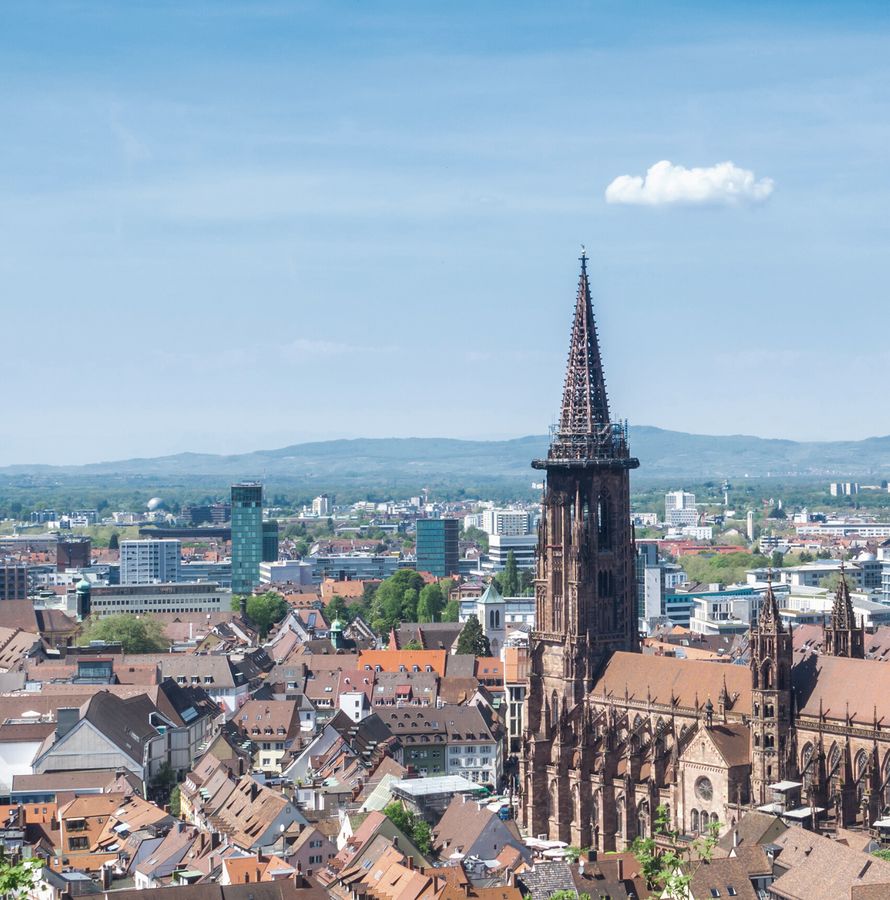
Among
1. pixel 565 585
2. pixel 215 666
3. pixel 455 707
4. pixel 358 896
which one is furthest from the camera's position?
pixel 215 666

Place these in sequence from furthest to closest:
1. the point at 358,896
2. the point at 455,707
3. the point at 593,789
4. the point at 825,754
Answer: the point at 455,707 → the point at 593,789 → the point at 825,754 → the point at 358,896

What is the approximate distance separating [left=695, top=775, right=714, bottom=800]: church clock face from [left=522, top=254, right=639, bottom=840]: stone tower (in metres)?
18.1

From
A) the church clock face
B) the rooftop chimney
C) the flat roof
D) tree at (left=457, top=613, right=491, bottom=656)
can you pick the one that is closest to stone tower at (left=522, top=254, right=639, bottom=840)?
the flat roof

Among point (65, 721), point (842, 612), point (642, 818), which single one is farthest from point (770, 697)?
point (65, 721)

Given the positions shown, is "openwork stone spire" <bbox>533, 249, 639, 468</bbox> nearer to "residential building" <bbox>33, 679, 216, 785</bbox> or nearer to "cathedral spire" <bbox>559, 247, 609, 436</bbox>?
"cathedral spire" <bbox>559, 247, 609, 436</bbox>

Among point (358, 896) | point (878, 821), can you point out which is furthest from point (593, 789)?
point (358, 896)

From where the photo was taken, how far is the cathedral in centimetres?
10738

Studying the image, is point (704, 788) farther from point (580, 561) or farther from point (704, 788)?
point (580, 561)

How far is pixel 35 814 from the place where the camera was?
375 ft

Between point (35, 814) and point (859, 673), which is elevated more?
point (859, 673)

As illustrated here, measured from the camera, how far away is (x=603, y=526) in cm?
13162

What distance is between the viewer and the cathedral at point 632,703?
4227 inches

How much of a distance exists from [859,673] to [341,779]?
35.4m

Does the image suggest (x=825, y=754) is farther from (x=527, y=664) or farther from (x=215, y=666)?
(x=215, y=666)
